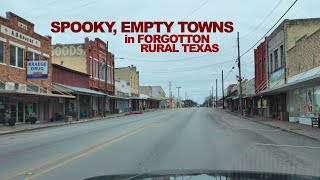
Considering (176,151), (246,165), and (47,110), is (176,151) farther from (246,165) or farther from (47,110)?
(47,110)

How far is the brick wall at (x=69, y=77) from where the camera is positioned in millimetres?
43925

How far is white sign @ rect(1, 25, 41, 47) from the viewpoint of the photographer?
32.7m

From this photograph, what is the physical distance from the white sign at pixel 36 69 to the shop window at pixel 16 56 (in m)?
0.76

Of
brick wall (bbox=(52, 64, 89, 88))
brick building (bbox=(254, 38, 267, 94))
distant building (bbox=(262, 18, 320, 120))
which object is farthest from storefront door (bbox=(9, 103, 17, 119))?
brick building (bbox=(254, 38, 267, 94))

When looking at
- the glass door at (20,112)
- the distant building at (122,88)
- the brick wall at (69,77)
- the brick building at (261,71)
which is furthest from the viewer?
the distant building at (122,88)

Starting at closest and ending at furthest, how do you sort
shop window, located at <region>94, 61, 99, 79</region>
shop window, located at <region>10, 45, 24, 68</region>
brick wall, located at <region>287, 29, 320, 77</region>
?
brick wall, located at <region>287, 29, 320, 77</region> < shop window, located at <region>10, 45, 24, 68</region> < shop window, located at <region>94, 61, 99, 79</region>

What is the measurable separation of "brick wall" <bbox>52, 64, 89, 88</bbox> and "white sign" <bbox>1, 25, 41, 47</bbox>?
5.25m

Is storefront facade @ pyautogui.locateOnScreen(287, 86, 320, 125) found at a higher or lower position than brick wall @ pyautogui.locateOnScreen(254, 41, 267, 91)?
lower

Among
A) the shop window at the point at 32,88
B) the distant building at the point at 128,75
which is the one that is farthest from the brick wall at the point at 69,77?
the distant building at the point at 128,75

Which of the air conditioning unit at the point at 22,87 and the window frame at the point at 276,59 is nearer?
the air conditioning unit at the point at 22,87

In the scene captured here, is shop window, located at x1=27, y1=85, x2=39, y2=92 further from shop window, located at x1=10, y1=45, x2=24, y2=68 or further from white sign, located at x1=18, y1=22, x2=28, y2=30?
white sign, located at x1=18, y1=22, x2=28, y2=30

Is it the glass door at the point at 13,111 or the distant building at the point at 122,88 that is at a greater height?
the distant building at the point at 122,88

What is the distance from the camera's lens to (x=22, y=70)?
35.1 m

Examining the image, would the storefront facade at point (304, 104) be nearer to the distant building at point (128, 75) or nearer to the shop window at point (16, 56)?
the shop window at point (16, 56)
